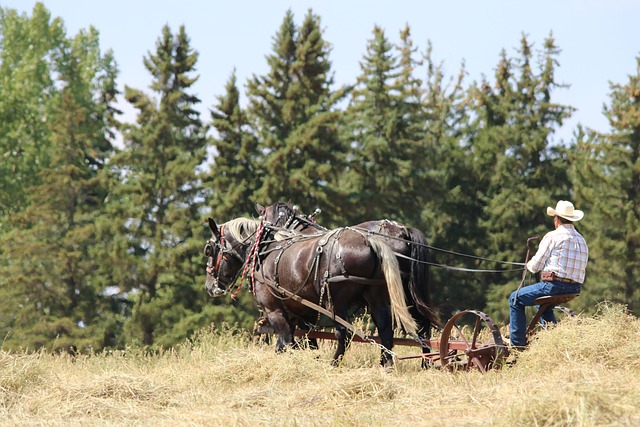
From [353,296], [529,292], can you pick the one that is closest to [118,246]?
[353,296]

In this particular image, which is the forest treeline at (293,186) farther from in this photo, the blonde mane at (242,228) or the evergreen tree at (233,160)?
the blonde mane at (242,228)

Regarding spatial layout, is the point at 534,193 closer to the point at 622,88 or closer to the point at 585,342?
the point at 622,88

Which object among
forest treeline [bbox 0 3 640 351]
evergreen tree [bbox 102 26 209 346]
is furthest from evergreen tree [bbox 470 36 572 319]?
evergreen tree [bbox 102 26 209 346]

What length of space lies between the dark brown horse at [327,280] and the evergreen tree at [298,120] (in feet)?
54.4

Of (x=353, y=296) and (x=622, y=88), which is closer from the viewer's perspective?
(x=353, y=296)

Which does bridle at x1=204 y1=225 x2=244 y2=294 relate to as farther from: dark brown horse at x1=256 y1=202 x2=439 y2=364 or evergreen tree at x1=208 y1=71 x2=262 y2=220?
evergreen tree at x1=208 y1=71 x2=262 y2=220

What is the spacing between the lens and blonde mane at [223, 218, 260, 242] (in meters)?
12.3

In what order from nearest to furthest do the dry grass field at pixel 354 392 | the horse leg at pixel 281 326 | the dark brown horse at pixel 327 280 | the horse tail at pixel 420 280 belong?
the dry grass field at pixel 354 392 < the dark brown horse at pixel 327 280 < the horse tail at pixel 420 280 < the horse leg at pixel 281 326

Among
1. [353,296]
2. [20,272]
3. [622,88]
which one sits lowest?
[20,272]

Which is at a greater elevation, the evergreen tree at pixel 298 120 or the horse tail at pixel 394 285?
the evergreen tree at pixel 298 120

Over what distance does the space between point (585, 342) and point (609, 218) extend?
22319mm

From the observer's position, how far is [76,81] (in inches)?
1640

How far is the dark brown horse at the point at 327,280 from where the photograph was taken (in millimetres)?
9609

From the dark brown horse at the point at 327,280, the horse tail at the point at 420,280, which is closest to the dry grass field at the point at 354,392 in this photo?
the dark brown horse at the point at 327,280
